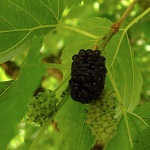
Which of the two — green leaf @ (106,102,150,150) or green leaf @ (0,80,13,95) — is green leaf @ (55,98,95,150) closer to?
green leaf @ (106,102,150,150)

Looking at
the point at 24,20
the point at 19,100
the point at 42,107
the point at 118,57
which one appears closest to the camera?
the point at 19,100

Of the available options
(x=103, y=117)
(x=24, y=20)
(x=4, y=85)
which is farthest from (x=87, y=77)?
(x=24, y=20)

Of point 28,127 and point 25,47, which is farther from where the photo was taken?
point 28,127

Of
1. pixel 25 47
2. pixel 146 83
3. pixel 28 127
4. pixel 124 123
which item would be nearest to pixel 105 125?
pixel 124 123

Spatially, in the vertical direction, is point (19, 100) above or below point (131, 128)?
above

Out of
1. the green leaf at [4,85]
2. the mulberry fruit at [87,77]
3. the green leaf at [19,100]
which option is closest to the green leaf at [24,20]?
the green leaf at [4,85]

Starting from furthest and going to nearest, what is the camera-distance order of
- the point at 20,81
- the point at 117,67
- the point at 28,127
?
the point at 28,127, the point at 117,67, the point at 20,81

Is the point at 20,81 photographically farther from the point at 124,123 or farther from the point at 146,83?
the point at 146,83

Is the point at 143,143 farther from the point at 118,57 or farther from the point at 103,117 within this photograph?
the point at 118,57
